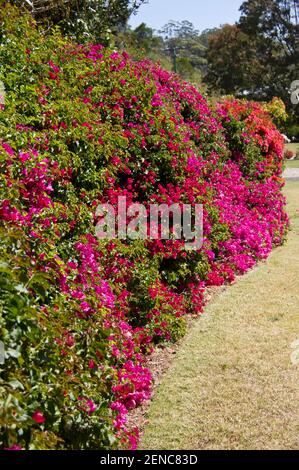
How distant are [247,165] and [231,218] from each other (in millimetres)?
2065

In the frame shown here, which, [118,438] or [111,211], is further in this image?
[111,211]

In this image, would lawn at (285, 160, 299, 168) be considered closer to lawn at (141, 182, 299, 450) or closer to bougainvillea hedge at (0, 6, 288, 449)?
bougainvillea hedge at (0, 6, 288, 449)

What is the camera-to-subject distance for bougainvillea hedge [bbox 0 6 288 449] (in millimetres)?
2619

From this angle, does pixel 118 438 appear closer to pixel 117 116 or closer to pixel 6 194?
pixel 6 194

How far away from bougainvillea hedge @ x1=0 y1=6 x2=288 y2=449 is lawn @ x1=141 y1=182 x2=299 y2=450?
0.74 ft

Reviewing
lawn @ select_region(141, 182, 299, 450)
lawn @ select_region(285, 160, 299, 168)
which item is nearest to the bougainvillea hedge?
lawn @ select_region(141, 182, 299, 450)

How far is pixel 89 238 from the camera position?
4.20 m

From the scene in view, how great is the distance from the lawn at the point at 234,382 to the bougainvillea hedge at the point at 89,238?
23 cm

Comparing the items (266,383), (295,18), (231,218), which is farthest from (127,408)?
(295,18)

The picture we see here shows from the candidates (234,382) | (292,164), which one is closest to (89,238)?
(234,382)

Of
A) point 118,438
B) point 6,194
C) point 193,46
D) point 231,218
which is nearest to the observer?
point 118,438

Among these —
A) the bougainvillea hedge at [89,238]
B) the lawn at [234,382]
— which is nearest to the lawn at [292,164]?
the bougainvillea hedge at [89,238]

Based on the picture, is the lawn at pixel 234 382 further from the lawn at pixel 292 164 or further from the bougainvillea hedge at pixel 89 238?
the lawn at pixel 292 164

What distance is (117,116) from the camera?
18.1 feet
